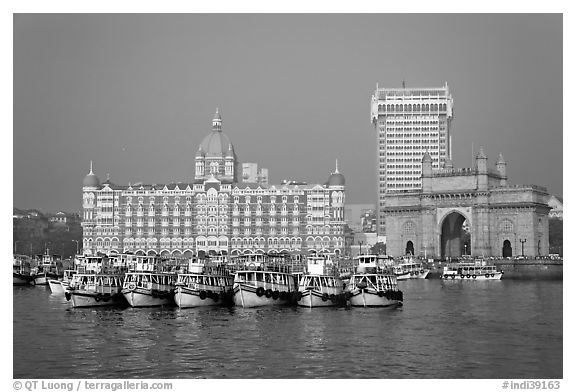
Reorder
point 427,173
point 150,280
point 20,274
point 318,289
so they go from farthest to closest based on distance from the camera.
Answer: point 427,173 → point 20,274 → point 150,280 → point 318,289

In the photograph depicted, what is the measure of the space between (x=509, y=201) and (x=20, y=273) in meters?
51.7

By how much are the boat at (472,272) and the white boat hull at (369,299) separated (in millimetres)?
36327

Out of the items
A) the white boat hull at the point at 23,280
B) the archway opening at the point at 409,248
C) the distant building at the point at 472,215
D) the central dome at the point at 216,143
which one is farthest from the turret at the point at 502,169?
the white boat hull at the point at 23,280

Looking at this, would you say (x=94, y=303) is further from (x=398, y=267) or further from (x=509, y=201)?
(x=509, y=201)

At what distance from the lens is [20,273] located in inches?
3327

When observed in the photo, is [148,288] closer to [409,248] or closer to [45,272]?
[45,272]

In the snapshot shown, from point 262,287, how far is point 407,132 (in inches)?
4320

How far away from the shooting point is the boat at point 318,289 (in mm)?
54969

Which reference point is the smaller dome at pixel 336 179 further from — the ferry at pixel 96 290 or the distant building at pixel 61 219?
the ferry at pixel 96 290

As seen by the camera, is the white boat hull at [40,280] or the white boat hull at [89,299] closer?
the white boat hull at [89,299]

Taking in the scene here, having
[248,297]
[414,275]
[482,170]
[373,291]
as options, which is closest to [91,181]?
[414,275]

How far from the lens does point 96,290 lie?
5653cm

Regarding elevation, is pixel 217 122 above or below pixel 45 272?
above
